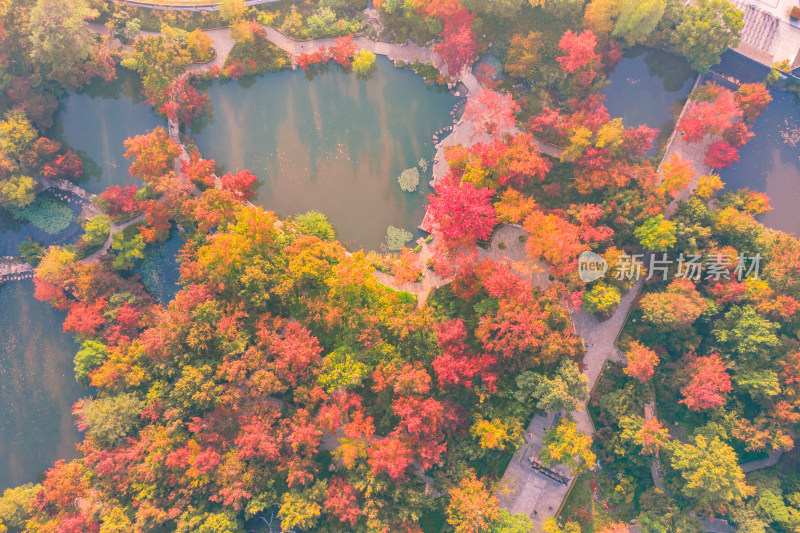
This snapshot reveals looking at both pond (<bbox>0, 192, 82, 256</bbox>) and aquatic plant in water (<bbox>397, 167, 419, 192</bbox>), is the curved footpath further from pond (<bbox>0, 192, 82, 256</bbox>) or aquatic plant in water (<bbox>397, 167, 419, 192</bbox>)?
pond (<bbox>0, 192, 82, 256</bbox>)

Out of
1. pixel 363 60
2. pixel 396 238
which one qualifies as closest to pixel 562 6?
pixel 363 60

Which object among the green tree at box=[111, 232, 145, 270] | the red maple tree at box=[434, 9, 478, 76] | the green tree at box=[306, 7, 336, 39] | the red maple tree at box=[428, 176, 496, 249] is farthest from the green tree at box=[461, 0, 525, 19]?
the green tree at box=[111, 232, 145, 270]

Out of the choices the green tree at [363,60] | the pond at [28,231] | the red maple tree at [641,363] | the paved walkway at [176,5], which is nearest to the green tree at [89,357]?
the pond at [28,231]

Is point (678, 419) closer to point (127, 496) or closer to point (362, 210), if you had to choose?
point (362, 210)

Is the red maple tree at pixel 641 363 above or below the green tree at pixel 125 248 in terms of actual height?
above

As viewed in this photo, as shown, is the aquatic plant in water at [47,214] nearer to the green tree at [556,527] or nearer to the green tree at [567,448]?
the green tree at [567,448]

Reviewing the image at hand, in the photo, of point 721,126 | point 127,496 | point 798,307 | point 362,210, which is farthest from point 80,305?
point 798,307

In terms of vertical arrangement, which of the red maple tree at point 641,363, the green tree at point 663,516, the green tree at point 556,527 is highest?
the red maple tree at point 641,363
